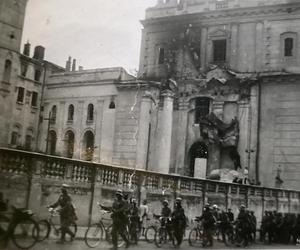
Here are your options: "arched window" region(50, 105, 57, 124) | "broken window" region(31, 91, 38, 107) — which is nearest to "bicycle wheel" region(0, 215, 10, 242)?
"arched window" region(50, 105, 57, 124)

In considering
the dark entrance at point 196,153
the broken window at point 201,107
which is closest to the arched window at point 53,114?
the dark entrance at point 196,153

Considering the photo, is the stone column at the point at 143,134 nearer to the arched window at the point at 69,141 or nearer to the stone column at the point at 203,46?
the stone column at the point at 203,46

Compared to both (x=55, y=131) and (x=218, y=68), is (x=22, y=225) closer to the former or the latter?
(x=218, y=68)

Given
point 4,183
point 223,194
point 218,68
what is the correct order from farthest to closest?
point 218,68 → point 223,194 → point 4,183

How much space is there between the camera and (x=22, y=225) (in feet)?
37.9

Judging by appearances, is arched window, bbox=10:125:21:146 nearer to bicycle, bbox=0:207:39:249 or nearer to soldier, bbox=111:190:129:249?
soldier, bbox=111:190:129:249

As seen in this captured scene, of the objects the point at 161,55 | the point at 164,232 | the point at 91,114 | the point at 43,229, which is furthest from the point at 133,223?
the point at 91,114

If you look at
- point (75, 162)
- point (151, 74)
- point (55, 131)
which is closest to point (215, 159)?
point (151, 74)

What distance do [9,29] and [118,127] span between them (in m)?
27.3

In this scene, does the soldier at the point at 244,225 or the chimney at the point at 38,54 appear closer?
the soldier at the point at 244,225

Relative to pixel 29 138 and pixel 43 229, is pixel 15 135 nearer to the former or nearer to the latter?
pixel 29 138

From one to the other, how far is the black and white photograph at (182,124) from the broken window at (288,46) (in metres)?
0.11

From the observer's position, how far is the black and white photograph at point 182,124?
1761cm

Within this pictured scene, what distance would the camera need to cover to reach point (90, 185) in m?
17.5
